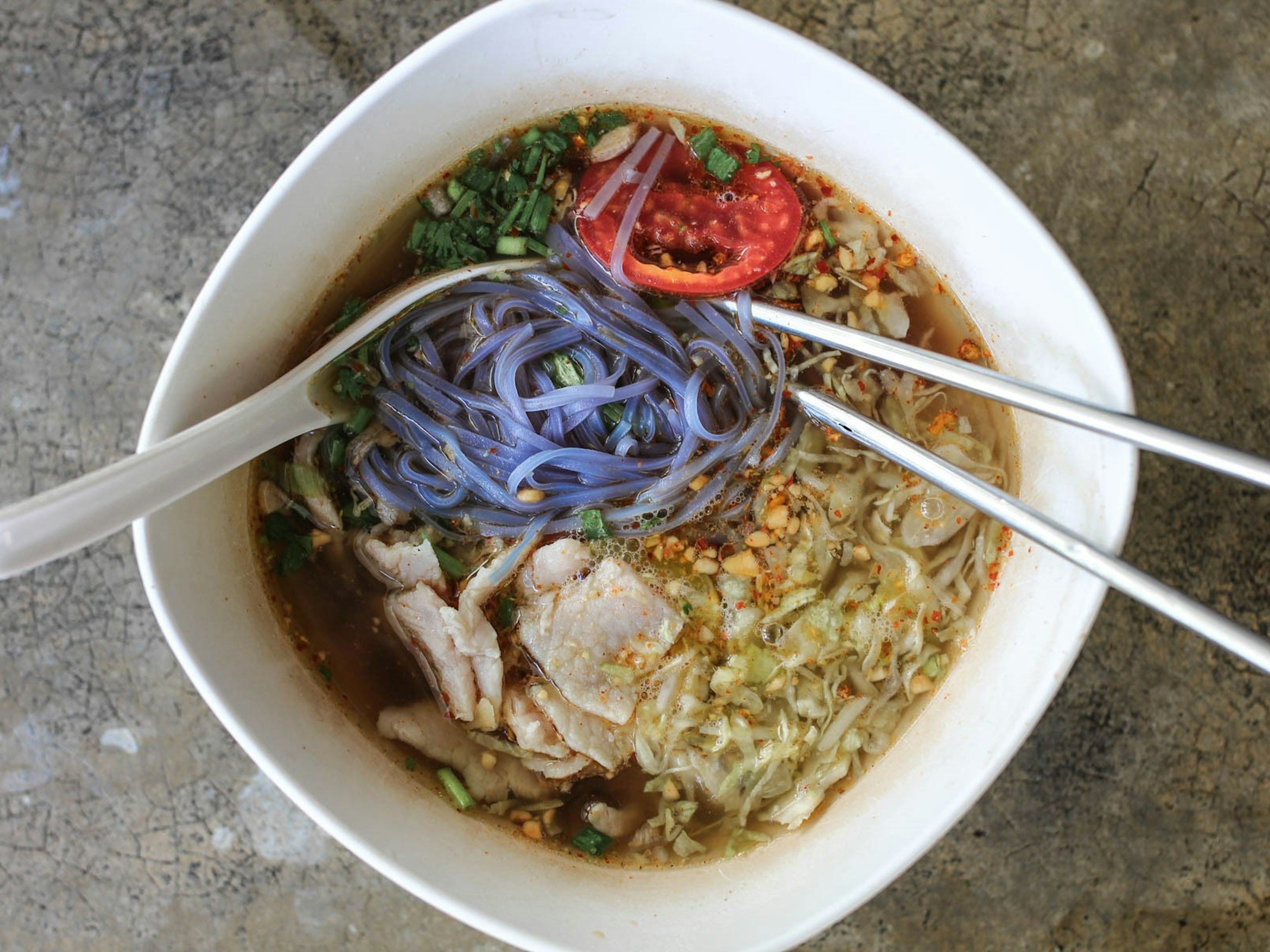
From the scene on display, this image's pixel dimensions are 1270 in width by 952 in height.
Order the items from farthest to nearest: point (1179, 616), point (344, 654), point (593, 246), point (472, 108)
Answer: point (344, 654) → point (593, 246) → point (472, 108) → point (1179, 616)

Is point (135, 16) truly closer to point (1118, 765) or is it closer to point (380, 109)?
point (380, 109)

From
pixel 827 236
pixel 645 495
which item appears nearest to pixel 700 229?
pixel 827 236

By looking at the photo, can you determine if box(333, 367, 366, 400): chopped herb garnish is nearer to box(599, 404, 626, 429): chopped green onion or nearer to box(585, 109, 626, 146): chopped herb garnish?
box(599, 404, 626, 429): chopped green onion

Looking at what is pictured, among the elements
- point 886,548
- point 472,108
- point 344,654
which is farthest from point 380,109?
point 886,548

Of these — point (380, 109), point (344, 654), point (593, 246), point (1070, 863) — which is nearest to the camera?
point (380, 109)

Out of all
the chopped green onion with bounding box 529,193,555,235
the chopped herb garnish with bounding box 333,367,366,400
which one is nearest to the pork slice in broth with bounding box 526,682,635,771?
the chopped herb garnish with bounding box 333,367,366,400

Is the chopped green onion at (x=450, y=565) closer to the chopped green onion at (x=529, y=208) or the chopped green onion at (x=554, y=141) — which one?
the chopped green onion at (x=529, y=208)

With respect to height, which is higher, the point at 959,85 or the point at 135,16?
the point at 135,16
